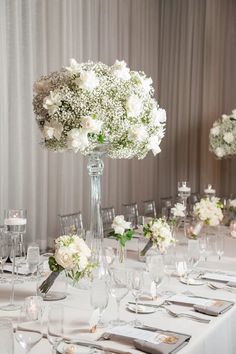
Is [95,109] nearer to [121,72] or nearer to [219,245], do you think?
[121,72]

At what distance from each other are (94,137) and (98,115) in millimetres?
106

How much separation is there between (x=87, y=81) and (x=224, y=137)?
2918mm

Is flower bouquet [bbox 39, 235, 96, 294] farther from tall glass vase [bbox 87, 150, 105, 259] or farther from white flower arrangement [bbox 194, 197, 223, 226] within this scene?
white flower arrangement [bbox 194, 197, 223, 226]

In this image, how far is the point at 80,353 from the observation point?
1.76 meters

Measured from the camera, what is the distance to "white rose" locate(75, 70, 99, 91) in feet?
7.58

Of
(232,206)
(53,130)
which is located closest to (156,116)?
(53,130)

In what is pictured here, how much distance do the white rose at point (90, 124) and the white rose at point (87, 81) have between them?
0.44 ft

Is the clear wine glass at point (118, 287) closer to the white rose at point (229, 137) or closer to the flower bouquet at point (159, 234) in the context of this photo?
the flower bouquet at point (159, 234)

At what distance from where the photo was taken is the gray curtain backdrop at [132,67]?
15.5ft

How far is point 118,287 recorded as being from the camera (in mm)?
2117

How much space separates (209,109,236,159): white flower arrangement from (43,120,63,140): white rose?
2897 mm

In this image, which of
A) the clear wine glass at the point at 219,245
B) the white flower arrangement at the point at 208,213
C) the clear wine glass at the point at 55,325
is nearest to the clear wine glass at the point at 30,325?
the clear wine glass at the point at 55,325

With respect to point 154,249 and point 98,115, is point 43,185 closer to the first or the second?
point 154,249

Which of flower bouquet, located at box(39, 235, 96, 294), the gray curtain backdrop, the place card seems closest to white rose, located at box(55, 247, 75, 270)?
flower bouquet, located at box(39, 235, 96, 294)
